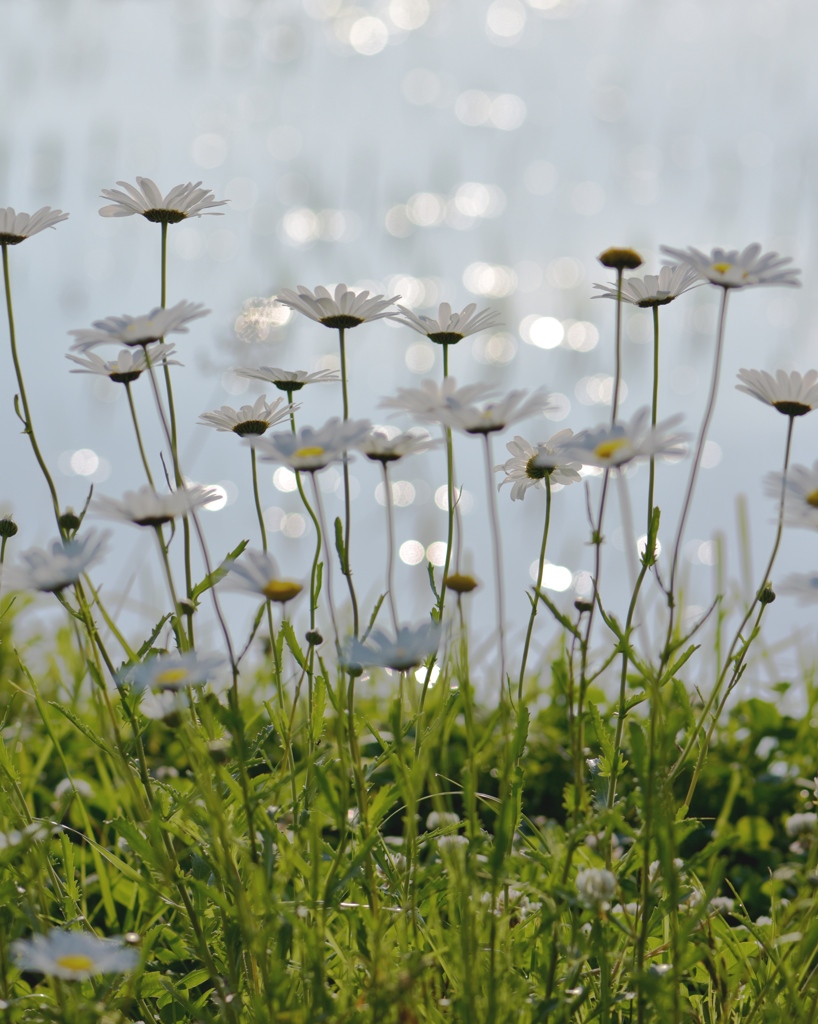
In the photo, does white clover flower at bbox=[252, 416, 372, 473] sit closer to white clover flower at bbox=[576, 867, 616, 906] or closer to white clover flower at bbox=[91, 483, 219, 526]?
white clover flower at bbox=[91, 483, 219, 526]

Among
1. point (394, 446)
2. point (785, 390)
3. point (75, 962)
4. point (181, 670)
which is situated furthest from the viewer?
point (785, 390)

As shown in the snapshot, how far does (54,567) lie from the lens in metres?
1.17

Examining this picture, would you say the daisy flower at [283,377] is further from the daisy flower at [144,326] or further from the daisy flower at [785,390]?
the daisy flower at [785,390]

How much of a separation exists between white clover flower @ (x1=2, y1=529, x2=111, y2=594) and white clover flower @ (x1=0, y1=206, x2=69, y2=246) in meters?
0.54

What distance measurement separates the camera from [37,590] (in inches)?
46.1

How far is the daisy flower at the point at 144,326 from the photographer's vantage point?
1.26 metres

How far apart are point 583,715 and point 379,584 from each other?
1318 mm

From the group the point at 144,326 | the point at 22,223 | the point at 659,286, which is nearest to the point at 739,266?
the point at 659,286

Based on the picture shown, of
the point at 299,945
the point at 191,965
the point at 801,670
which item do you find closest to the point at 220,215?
the point at 299,945

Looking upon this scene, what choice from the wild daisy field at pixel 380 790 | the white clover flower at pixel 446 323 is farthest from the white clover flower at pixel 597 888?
the white clover flower at pixel 446 323

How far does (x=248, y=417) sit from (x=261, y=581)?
0.46 metres

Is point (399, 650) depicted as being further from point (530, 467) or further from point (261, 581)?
point (530, 467)

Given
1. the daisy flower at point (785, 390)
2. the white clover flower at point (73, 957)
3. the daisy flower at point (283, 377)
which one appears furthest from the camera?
the daisy flower at point (283, 377)

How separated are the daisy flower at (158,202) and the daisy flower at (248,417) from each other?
0.30m
